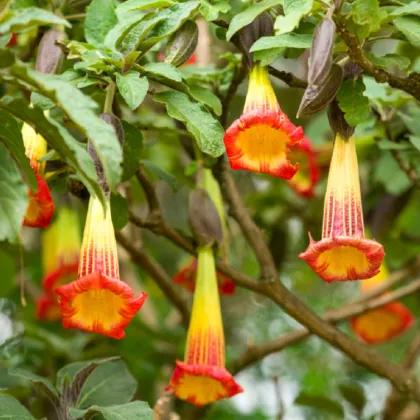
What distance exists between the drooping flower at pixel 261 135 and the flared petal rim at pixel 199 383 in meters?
0.32

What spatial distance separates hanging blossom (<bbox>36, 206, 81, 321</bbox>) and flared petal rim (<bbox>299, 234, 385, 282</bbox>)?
36.2 inches

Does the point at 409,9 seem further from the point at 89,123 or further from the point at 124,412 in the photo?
the point at 124,412

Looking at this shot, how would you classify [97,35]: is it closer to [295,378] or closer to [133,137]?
[133,137]

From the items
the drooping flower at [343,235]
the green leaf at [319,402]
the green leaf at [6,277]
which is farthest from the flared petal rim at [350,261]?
the green leaf at [6,277]

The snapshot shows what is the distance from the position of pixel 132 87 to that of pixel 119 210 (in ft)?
1.02

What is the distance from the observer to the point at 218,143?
39.0 inches

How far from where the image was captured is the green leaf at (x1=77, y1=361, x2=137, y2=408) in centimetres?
120

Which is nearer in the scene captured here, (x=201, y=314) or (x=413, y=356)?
(x=201, y=314)

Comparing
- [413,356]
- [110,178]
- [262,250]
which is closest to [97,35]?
[110,178]

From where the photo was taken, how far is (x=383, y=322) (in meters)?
2.00

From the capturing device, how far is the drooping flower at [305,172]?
1.86m

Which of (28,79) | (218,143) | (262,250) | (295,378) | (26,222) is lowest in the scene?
(295,378)

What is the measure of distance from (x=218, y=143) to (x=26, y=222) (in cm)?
31

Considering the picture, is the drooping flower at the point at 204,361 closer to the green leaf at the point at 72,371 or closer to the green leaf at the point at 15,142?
the green leaf at the point at 72,371
